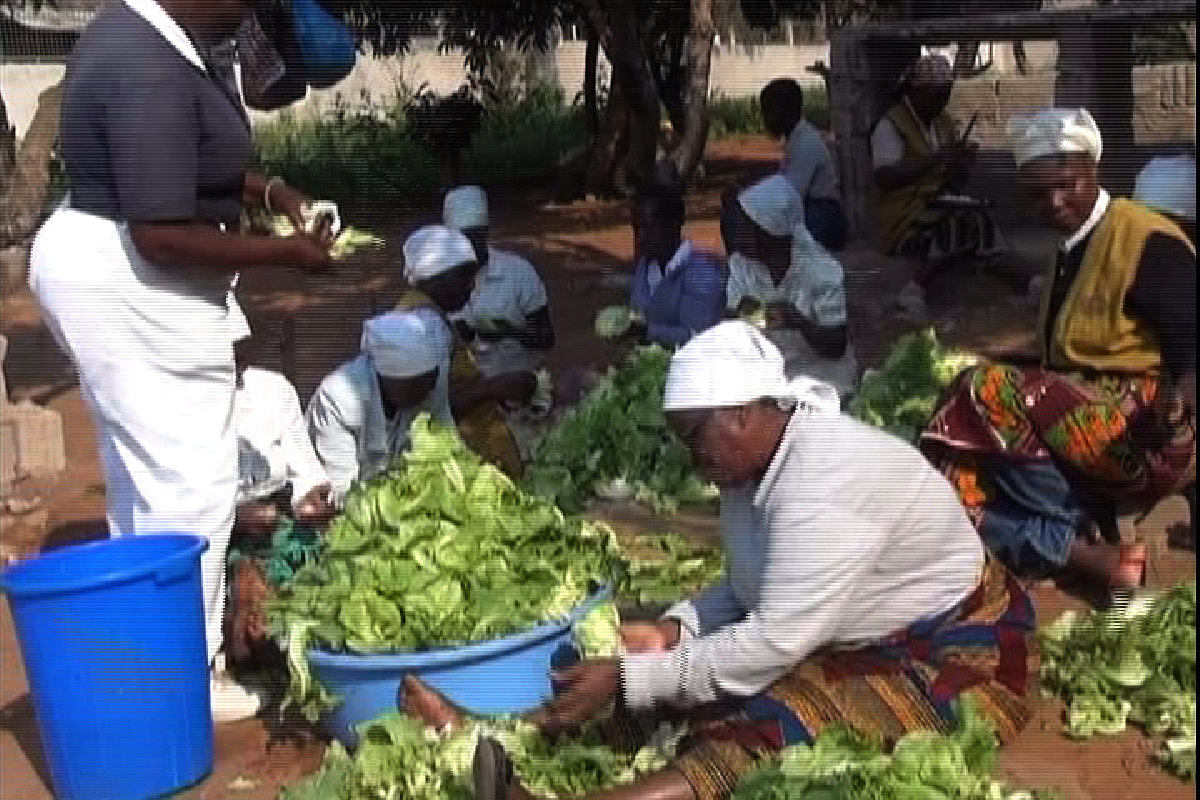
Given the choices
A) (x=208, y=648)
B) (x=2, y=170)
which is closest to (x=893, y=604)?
(x=208, y=648)

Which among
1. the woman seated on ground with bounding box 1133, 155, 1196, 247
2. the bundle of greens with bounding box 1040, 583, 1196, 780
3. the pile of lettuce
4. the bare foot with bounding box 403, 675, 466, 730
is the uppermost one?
the woman seated on ground with bounding box 1133, 155, 1196, 247

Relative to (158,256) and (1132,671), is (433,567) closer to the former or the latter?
(158,256)

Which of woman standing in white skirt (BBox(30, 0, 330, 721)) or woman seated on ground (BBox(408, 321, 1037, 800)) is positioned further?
woman standing in white skirt (BBox(30, 0, 330, 721))

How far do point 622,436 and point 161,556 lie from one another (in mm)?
1759

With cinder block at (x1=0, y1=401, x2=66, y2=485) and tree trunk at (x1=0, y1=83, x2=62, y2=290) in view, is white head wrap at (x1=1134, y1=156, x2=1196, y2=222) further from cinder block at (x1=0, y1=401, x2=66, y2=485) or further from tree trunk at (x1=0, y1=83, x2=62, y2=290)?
tree trunk at (x1=0, y1=83, x2=62, y2=290)

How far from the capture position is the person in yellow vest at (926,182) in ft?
19.5

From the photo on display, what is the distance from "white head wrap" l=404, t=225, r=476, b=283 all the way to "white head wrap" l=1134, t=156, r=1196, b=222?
61.2 inches

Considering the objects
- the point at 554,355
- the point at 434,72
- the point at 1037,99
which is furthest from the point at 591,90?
the point at 554,355

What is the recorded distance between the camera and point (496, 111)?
31.7 feet

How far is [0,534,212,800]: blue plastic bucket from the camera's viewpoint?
2471 mm

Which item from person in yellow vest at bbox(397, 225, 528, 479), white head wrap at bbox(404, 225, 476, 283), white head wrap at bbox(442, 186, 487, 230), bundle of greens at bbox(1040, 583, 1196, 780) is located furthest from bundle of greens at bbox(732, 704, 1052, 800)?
white head wrap at bbox(442, 186, 487, 230)

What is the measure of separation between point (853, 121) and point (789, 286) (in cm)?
296

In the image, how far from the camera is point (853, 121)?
6.71 m

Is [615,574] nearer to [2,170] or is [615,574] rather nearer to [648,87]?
[648,87]
